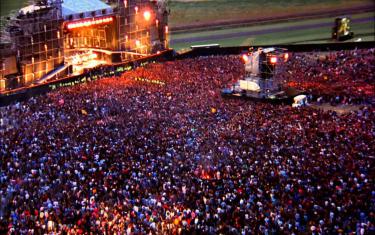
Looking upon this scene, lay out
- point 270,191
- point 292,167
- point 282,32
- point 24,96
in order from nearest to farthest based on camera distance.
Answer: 1. point 270,191
2. point 292,167
3. point 24,96
4. point 282,32

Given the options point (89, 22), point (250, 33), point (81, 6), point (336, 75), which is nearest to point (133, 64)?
point (89, 22)

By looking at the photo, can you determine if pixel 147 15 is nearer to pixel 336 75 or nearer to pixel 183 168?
pixel 336 75

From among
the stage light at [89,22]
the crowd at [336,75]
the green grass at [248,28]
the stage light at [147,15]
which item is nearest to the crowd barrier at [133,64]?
the crowd at [336,75]

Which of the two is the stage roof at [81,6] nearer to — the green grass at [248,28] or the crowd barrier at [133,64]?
the crowd barrier at [133,64]

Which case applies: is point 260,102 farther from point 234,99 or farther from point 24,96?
point 24,96

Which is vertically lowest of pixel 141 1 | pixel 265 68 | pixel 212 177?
pixel 212 177

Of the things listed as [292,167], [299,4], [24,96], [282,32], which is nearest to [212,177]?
[292,167]
